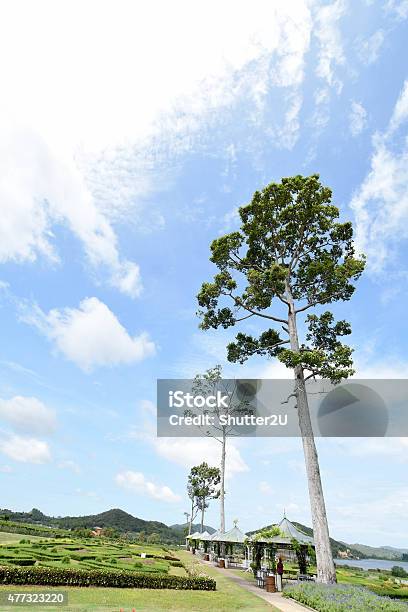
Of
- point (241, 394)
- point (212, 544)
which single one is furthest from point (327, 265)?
point (212, 544)

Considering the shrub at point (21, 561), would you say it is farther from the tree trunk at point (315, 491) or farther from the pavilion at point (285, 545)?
the tree trunk at point (315, 491)

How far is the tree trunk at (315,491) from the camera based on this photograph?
1506 cm

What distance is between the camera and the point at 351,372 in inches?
663

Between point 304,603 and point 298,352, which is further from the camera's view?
point 298,352

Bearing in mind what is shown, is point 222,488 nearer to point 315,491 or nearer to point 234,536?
point 234,536

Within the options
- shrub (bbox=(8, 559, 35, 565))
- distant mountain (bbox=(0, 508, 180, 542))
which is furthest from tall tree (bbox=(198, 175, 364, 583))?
distant mountain (bbox=(0, 508, 180, 542))

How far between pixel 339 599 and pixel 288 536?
8.14 m

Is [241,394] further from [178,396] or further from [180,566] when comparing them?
[180,566]

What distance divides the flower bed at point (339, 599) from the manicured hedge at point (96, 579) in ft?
12.1

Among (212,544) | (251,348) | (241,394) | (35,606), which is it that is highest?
(241,394)

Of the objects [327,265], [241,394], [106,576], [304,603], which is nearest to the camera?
[304,603]

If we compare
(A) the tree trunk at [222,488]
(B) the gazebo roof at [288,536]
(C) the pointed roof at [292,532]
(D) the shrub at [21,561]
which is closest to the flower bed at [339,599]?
(B) the gazebo roof at [288,536]

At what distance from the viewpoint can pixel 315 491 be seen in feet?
52.1

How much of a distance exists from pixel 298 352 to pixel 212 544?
31250 mm
